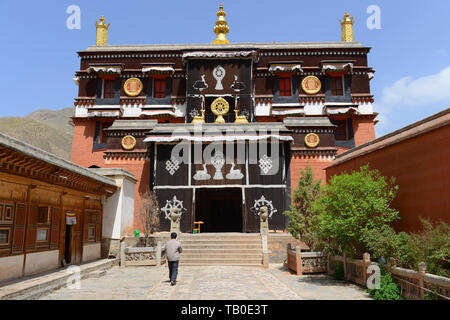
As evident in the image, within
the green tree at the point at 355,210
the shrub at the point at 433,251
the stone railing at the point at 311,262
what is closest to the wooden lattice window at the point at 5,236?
the green tree at the point at 355,210

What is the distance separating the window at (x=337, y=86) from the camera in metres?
28.3

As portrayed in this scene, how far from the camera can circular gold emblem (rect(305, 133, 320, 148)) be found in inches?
906

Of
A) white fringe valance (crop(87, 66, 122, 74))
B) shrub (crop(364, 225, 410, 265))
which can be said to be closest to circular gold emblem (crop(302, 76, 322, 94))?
white fringe valance (crop(87, 66, 122, 74))

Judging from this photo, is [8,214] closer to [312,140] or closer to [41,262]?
[41,262]

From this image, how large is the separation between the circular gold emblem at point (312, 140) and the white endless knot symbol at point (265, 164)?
4176mm

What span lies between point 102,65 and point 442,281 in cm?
2773

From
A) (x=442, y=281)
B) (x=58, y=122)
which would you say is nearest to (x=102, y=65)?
(x=442, y=281)

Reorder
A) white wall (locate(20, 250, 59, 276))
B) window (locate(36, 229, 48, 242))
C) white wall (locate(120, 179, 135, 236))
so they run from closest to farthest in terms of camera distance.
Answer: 1. white wall (locate(20, 250, 59, 276))
2. window (locate(36, 229, 48, 242))
3. white wall (locate(120, 179, 135, 236))

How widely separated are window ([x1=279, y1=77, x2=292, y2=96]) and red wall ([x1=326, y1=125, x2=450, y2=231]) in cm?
1651

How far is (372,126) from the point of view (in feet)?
90.8

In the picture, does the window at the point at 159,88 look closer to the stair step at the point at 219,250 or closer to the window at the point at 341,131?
the window at the point at 341,131

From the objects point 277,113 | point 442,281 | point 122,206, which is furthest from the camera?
point 277,113

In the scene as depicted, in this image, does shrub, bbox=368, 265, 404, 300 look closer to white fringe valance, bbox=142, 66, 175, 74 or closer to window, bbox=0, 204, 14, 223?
window, bbox=0, 204, 14, 223

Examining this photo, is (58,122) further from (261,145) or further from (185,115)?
(261,145)
